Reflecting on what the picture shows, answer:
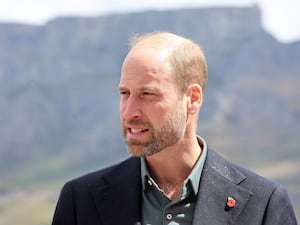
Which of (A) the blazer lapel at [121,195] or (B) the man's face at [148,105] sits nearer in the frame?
(B) the man's face at [148,105]

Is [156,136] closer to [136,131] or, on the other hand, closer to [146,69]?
[136,131]

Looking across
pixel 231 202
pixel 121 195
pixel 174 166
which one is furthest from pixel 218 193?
pixel 121 195

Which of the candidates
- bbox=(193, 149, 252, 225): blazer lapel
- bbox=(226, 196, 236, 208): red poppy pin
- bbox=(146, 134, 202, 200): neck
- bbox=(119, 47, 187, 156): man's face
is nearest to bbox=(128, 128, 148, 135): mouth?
bbox=(119, 47, 187, 156): man's face

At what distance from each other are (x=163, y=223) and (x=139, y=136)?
1.54ft

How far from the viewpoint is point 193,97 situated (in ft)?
13.3

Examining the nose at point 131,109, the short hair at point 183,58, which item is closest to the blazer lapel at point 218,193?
the short hair at point 183,58

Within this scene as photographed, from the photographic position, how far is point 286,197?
416cm

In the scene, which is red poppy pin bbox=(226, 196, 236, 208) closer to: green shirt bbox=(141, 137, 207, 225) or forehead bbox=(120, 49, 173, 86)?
green shirt bbox=(141, 137, 207, 225)

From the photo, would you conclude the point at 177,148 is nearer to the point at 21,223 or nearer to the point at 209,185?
the point at 209,185

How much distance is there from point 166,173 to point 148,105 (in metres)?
0.45

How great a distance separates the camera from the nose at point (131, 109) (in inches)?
152

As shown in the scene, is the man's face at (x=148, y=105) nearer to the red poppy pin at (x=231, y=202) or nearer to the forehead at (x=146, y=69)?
the forehead at (x=146, y=69)

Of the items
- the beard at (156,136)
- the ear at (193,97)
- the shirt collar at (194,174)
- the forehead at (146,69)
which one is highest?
the forehead at (146,69)

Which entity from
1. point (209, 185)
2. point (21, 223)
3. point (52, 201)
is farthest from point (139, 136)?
point (52, 201)
